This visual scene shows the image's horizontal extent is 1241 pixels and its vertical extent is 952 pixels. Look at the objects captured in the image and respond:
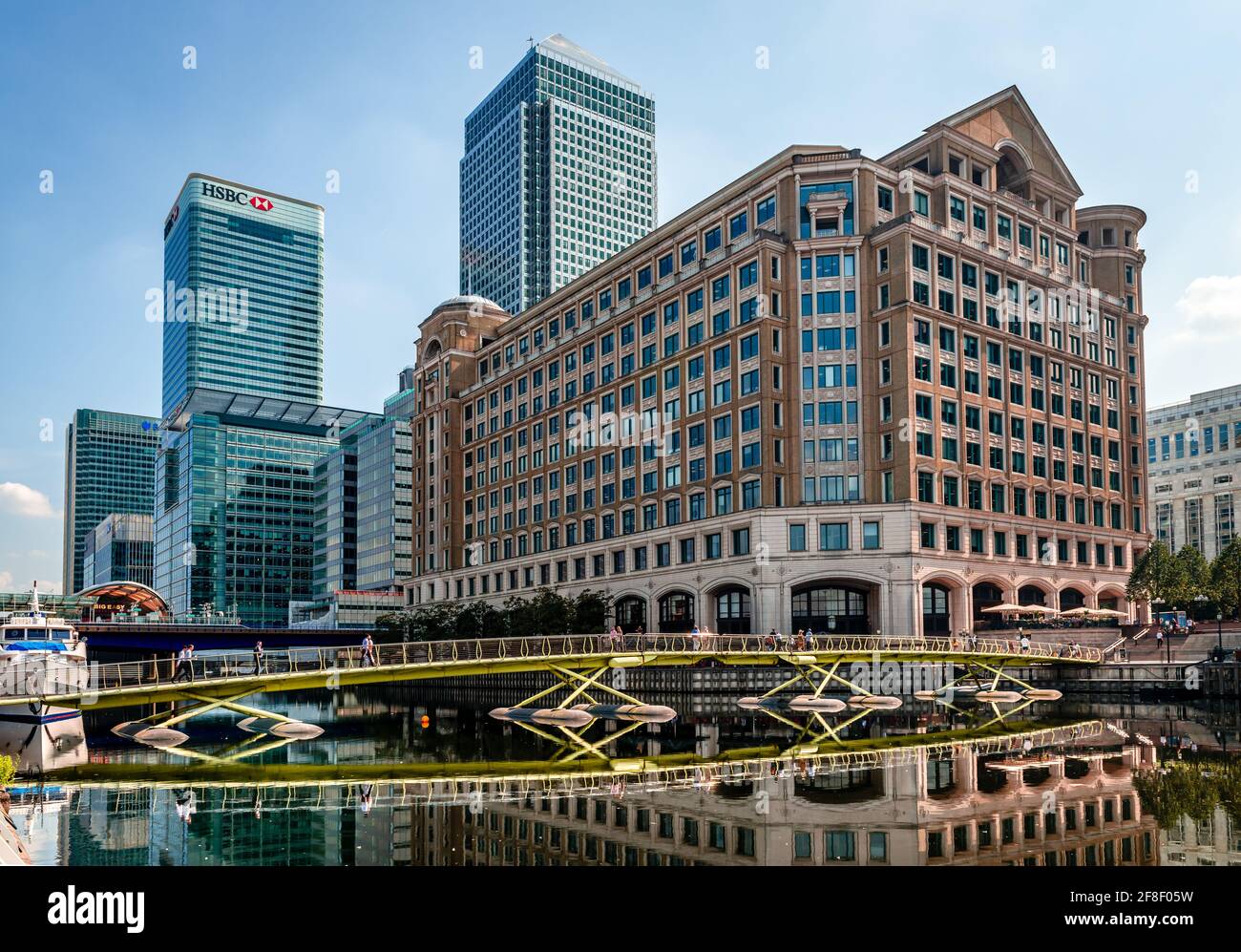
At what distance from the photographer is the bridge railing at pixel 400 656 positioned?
52562mm

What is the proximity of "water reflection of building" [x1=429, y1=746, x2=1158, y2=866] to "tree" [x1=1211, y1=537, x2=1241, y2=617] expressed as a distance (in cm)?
5762

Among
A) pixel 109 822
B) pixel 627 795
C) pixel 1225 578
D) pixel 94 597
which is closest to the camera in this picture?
pixel 109 822

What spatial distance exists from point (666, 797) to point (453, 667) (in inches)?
930

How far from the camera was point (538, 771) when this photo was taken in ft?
145

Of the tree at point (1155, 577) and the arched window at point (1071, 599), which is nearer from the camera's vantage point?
the tree at point (1155, 577)

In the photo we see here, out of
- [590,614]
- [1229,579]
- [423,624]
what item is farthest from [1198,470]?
[423,624]

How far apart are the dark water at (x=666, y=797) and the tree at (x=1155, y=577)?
1530 inches

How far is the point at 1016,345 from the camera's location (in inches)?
4136

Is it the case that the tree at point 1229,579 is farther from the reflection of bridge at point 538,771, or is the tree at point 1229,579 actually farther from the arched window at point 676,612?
the reflection of bridge at point 538,771

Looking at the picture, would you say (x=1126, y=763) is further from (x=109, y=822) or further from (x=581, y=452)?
Result: (x=581, y=452)

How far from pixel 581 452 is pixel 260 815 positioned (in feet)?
291

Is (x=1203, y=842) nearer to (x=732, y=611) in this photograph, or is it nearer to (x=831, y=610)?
(x=831, y=610)

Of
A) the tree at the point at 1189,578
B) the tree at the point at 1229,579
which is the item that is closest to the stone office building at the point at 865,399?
the tree at the point at 1189,578

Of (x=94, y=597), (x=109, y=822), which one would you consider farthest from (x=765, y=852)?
(x=94, y=597)
